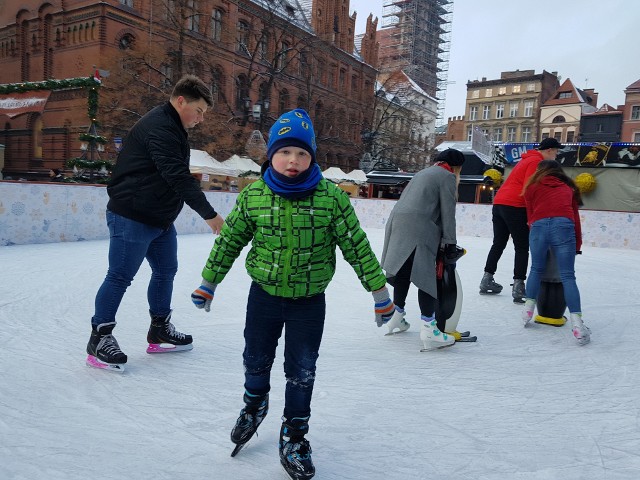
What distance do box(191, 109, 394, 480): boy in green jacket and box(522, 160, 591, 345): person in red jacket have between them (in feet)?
8.32

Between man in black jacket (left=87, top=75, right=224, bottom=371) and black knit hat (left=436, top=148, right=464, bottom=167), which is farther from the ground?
black knit hat (left=436, top=148, right=464, bottom=167)

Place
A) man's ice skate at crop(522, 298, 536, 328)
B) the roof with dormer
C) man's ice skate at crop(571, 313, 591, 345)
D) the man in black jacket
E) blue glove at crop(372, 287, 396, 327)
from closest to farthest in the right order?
blue glove at crop(372, 287, 396, 327)
the man in black jacket
man's ice skate at crop(571, 313, 591, 345)
man's ice skate at crop(522, 298, 536, 328)
the roof with dormer

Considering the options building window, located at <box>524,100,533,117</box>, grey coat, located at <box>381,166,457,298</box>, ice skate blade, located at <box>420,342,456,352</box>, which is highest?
building window, located at <box>524,100,533,117</box>

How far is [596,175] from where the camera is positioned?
15.5 meters

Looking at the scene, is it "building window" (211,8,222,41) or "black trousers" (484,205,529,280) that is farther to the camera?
"building window" (211,8,222,41)

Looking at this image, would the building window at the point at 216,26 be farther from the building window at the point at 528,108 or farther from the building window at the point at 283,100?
the building window at the point at 528,108

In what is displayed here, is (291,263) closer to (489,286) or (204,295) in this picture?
(204,295)

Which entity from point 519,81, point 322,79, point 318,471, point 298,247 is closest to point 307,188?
point 298,247

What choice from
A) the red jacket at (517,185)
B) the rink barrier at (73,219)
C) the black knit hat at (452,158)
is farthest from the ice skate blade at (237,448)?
the rink barrier at (73,219)

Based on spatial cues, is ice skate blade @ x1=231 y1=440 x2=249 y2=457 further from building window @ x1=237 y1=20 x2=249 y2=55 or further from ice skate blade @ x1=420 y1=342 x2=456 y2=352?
building window @ x1=237 y1=20 x2=249 y2=55

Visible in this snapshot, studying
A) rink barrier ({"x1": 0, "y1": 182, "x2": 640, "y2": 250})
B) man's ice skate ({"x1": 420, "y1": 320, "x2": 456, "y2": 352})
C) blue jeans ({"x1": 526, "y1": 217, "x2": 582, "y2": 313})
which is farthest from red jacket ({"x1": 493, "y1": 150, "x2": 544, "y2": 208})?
rink barrier ({"x1": 0, "y1": 182, "x2": 640, "y2": 250})

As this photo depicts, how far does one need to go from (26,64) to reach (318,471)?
1141 inches

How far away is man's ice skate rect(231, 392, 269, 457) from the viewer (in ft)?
6.13

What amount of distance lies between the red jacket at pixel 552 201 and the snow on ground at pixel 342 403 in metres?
0.98
